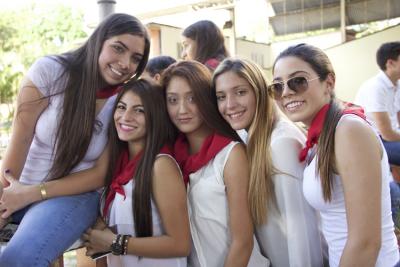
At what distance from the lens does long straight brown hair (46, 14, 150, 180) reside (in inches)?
91.0

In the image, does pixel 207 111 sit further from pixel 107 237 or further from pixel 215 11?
pixel 215 11

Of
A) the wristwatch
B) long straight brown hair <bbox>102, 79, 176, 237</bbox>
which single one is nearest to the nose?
long straight brown hair <bbox>102, 79, 176, 237</bbox>

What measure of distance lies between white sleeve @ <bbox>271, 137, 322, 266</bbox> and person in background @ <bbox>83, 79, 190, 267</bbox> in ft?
1.65

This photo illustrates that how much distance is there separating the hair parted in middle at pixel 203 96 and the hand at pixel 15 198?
943mm

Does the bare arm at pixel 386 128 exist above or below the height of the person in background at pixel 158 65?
below

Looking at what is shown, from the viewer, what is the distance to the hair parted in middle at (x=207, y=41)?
141 inches

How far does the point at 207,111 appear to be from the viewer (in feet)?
7.69

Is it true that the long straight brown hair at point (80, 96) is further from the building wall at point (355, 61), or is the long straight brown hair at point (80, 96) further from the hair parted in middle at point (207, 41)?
the building wall at point (355, 61)

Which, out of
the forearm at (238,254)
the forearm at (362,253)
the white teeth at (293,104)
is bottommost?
the forearm at (238,254)

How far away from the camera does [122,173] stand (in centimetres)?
235

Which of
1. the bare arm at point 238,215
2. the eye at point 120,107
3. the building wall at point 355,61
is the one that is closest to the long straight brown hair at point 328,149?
the bare arm at point 238,215

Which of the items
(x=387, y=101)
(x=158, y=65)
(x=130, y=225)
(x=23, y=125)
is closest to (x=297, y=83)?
(x=130, y=225)

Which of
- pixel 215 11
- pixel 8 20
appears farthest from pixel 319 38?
pixel 8 20

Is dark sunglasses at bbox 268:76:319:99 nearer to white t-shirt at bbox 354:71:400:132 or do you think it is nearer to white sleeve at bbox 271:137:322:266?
white sleeve at bbox 271:137:322:266
